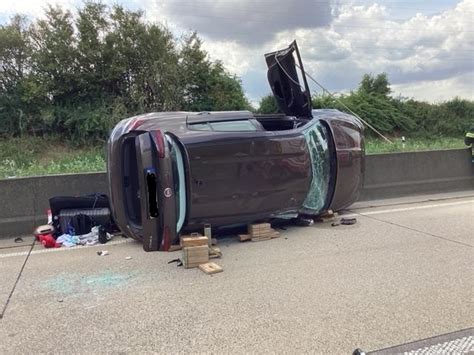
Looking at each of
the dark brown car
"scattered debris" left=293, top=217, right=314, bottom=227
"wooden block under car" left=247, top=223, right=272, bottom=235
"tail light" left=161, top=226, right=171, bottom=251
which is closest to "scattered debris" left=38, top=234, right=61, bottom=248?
the dark brown car

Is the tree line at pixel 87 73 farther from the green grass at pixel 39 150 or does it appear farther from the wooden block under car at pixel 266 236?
the wooden block under car at pixel 266 236

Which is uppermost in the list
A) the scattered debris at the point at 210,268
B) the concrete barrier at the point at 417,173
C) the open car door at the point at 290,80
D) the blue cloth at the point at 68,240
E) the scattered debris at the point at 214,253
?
the open car door at the point at 290,80

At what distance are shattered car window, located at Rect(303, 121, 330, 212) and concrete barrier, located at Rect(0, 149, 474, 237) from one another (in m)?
2.21

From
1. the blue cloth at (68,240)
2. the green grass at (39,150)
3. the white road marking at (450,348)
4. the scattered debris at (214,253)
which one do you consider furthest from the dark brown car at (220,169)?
the green grass at (39,150)

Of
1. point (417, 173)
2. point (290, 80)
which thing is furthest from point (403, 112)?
point (290, 80)

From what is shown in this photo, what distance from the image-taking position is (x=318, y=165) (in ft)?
20.7

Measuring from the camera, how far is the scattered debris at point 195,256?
4789 millimetres

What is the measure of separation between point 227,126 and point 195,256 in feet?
5.97

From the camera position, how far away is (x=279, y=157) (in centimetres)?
584

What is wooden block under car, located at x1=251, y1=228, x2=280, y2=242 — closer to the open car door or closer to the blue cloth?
the open car door

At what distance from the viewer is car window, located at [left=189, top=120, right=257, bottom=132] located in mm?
A: 5496

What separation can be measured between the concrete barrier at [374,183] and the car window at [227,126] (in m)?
2.12

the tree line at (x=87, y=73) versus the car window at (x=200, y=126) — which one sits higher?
the tree line at (x=87, y=73)

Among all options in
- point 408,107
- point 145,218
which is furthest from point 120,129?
point 408,107
